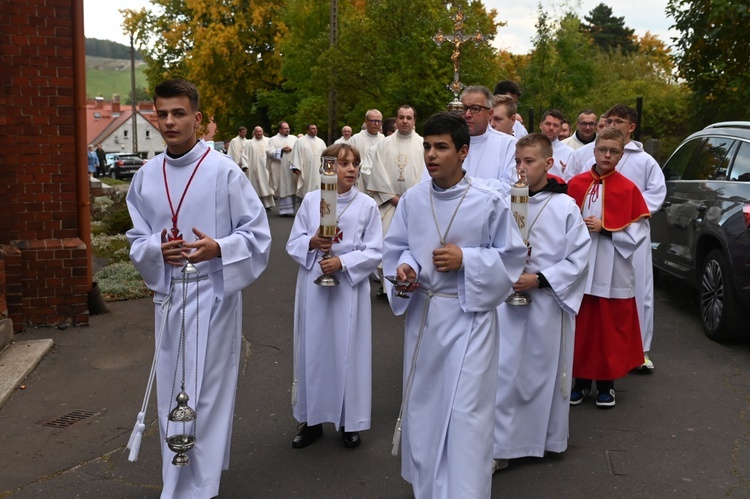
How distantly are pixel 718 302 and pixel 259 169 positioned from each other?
15.7 metres

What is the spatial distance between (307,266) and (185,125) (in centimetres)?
155

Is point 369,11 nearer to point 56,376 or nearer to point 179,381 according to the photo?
point 56,376

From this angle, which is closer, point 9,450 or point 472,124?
point 9,450

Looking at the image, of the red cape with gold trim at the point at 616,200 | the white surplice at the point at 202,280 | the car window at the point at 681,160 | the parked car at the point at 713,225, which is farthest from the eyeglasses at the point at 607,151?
the car window at the point at 681,160

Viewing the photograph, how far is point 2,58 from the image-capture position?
28.2 feet

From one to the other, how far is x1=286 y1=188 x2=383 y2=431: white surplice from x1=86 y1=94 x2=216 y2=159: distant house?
10004 cm

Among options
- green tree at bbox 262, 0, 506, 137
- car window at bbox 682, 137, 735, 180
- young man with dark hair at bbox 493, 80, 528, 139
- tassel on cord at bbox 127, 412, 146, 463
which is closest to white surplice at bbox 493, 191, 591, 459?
tassel on cord at bbox 127, 412, 146, 463

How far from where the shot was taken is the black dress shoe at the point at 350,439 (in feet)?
19.7

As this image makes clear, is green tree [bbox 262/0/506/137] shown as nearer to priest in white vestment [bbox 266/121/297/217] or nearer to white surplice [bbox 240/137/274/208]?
priest in white vestment [bbox 266/121/297/217]

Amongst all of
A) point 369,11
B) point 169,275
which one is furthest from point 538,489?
point 369,11

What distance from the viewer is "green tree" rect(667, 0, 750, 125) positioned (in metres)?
15.5

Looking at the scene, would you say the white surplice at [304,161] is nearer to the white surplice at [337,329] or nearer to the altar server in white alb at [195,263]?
the white surplice at [337,329]

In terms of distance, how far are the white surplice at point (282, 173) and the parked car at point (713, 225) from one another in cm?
1205

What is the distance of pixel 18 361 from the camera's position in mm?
7613
